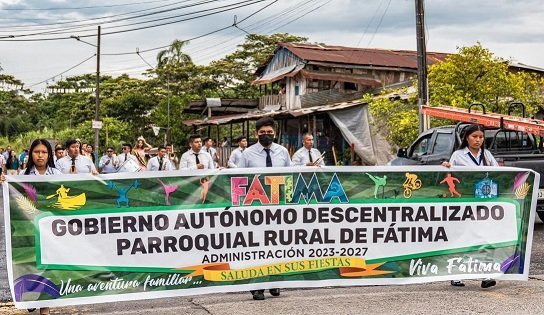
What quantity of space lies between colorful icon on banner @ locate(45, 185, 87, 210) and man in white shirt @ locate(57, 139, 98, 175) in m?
4.43

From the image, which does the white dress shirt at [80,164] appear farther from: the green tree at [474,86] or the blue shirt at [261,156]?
the green tree at [474,86]

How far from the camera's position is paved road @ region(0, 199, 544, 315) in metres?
7.48

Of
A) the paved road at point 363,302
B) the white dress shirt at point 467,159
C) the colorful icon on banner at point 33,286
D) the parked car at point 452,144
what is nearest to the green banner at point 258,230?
the colorful icon on banner at point 33,286

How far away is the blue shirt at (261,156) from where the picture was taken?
8742 millimetres

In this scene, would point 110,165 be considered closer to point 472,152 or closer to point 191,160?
point 191,160

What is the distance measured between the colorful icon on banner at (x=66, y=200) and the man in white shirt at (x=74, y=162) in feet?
14.5

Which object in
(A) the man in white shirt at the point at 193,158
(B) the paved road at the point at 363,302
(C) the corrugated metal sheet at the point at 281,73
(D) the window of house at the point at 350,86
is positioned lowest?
(B) the paved road at the point at 363,302

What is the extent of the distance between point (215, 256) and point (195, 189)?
654 mm

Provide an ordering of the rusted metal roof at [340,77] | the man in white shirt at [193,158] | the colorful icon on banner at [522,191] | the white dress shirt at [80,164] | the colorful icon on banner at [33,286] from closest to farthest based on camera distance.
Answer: the colorful icon on banner at [33,286] < the colorful icon on banner at [522,191] < the white dress shirt at [80,164] < the man in white shirt at [193,158] < the rusted metal roof at [340,77]

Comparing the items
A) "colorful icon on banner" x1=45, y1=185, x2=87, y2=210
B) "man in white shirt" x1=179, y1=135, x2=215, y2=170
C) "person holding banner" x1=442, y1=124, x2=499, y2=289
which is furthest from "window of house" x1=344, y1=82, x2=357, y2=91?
"colorful icon on banner" x1=45, y1=185, x2=87, y2=210

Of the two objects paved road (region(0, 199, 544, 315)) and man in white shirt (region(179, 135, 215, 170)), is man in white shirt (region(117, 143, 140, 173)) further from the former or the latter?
paved road (region(0, 199, 544, 315))

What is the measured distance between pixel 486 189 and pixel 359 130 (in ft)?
73.1

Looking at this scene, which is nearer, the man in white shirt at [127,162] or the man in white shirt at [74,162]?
the man in white shirt at [74,162]

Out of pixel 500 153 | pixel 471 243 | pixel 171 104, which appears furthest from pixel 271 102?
pixel 471 243
